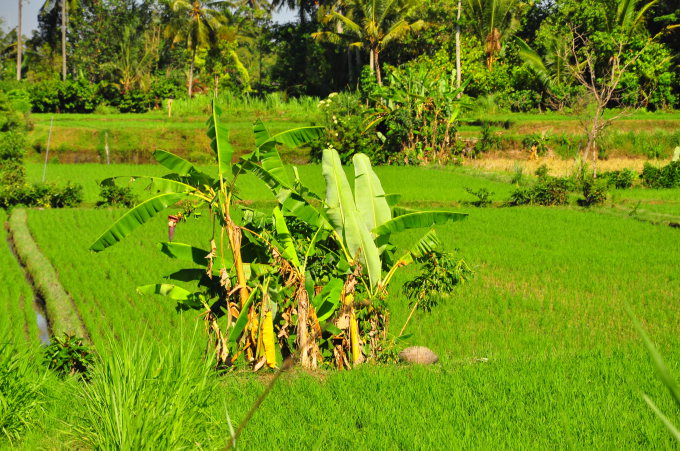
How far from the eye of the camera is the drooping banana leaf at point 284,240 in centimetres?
506

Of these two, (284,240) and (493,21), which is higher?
(493,21)

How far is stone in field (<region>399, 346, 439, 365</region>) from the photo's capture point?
5.38 metres

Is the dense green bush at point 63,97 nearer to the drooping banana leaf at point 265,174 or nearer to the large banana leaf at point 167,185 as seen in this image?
the large banana leaf at point 167,185

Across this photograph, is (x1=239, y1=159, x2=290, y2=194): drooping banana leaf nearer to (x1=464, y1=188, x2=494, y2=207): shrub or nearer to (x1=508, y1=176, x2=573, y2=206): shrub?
(x1=464, y1=188, x2=494, y2=207): shrub

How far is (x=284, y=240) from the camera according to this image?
5.12 metres

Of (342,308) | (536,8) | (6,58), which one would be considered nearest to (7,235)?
(342,308)

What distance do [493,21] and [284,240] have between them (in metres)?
22.1

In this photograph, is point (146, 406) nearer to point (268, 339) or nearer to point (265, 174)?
point (268, 339)

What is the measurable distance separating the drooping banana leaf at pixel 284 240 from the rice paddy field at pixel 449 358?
717mm

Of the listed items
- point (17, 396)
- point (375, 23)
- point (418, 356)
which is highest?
point (375, 23)

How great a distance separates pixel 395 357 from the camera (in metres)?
5.33

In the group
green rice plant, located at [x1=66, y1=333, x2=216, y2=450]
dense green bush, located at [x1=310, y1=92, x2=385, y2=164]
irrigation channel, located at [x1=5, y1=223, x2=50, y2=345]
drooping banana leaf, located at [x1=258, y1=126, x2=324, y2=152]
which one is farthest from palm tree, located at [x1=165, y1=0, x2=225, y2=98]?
green rice plant, located at [x1=66, y1=333, x2=216, y2=450]

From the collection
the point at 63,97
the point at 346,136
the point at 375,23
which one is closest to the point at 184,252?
the point at 346,136

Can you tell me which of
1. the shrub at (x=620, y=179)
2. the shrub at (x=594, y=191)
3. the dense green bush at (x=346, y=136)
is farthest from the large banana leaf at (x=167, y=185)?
the dense green bush at (x=346, y=136)
